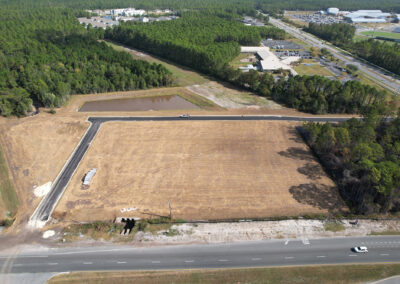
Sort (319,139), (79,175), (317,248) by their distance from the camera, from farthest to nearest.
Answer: (319,139), (79,175), (317,248)

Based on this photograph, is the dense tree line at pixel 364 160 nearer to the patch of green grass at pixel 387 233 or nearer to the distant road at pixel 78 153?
the patch of green grass at pixel 387 233

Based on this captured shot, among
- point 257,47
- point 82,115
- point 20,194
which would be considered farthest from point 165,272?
point 257,47

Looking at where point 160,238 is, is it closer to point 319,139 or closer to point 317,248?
point 317,248

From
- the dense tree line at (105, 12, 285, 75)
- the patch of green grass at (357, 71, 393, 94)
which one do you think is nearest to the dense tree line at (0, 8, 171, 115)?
the dense tree line at (105, 12, 285, 75)

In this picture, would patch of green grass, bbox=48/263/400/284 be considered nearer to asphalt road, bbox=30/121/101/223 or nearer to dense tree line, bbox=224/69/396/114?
asphalt road, bbox=30/121/101/223

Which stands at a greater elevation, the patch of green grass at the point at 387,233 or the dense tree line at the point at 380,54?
the dense tree line at the point at 380,54

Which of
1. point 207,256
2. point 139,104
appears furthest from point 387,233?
point 139,104

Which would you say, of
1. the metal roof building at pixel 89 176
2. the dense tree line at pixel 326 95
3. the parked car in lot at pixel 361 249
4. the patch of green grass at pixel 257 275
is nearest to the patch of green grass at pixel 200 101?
the dense tree line at pixel 326 95
